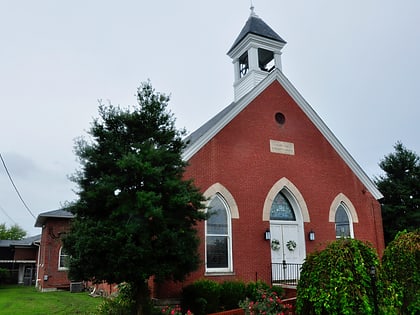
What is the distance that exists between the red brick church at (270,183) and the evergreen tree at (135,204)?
9.89 feet

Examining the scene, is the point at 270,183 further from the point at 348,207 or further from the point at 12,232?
the point at 12,232

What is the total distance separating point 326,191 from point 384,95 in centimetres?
456

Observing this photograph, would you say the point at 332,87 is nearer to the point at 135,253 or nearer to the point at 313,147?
the point at 313,147

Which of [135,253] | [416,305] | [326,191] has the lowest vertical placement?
[416,305]

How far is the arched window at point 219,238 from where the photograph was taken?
12.3 metres

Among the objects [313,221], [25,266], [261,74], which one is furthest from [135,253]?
[25,266]

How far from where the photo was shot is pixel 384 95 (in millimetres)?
15211

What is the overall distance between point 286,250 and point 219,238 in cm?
288

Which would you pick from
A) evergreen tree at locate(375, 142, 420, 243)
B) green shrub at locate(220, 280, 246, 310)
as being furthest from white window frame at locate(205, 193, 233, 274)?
evergreen tree at locate(375, 142, 420, 243)

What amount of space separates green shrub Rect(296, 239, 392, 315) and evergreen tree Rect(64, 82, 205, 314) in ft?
9.11

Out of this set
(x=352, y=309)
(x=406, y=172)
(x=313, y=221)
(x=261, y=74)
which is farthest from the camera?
(x=406, y=172)

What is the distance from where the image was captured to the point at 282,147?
14.7 meters

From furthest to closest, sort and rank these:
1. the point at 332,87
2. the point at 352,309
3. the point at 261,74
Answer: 1. the point at 261,74
2. the point at 332,87
3. the point at 352,309

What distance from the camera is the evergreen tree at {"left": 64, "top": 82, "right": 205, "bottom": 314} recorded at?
7957 mm
